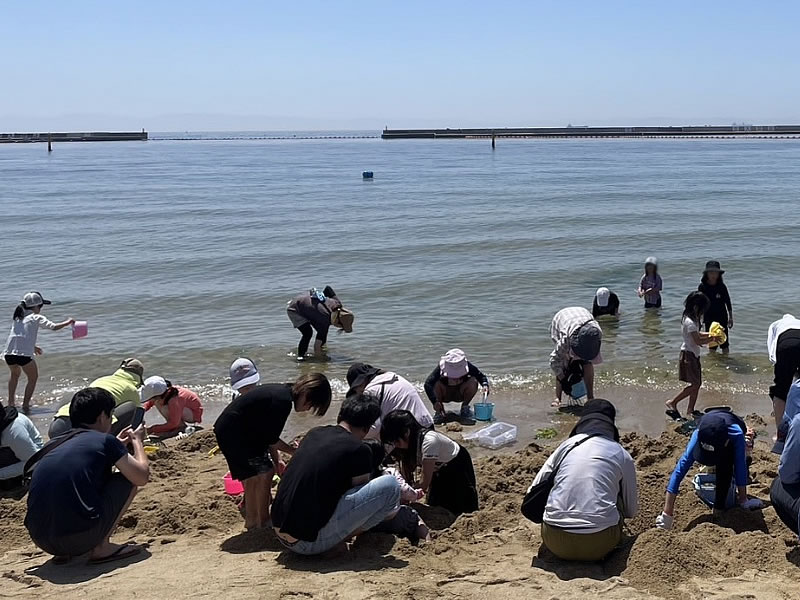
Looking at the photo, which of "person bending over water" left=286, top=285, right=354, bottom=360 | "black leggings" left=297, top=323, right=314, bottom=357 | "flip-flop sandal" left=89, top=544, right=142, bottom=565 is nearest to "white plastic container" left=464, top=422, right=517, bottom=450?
Result: "flip-flop sandal" left=89, top=544, right=142, bottom=565

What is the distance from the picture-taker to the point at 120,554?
571 centimetres

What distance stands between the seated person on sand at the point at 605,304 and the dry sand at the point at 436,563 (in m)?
7.82

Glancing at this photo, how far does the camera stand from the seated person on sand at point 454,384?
996cm

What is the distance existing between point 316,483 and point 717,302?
8186 mm

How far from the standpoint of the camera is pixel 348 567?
539cm

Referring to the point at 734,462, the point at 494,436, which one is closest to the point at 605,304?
the point at 494,436

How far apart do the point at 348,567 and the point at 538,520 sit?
1324mm

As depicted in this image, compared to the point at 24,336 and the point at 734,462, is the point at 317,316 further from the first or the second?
the point at 734,462

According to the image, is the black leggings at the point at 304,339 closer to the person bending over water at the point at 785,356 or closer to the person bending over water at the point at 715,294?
the person bending over water at the point at 715,294

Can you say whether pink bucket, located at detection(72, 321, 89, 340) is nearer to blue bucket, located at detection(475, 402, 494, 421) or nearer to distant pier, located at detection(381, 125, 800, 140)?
blue bucket, located at detection(475, 402, 494, 421)

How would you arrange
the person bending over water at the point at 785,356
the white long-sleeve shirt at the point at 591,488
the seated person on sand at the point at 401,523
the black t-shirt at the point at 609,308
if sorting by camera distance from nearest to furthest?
1. the white long-sleeve shirt at the point at 591,488
2. the seated person on sand at the point at 401,523
3. the person bending over water at the point at 785,356
4. the black t-shirt at the point at 609,308

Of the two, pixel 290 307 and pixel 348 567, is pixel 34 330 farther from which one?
pixel 348 567

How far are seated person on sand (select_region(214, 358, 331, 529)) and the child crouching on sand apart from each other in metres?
4.87

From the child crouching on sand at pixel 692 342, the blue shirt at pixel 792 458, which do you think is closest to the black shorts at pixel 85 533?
the blue shirt at pixel 792 458
